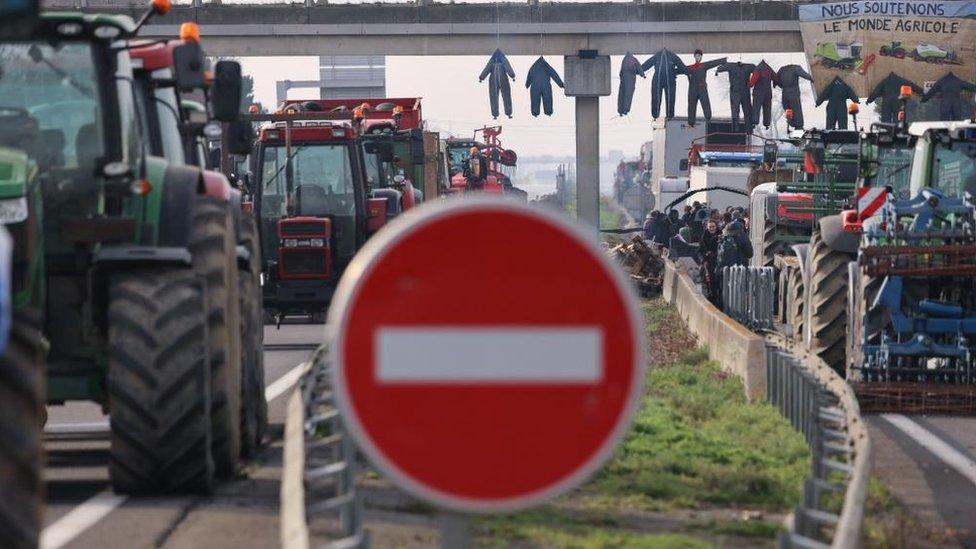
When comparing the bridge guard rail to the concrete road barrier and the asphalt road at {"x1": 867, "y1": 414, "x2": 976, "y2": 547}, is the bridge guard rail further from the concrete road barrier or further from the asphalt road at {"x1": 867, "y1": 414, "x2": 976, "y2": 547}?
the asphalt road at {"x1": 867, "y1": 414, "x2": 976, "y2": 547}

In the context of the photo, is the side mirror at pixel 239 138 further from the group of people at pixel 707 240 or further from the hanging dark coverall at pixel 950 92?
the hanging dark coverall at pixel 950 92

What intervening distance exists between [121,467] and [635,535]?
2.64 m

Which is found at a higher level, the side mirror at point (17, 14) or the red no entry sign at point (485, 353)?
the side mirror at point (17, 14)

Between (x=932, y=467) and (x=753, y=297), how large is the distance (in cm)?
1319

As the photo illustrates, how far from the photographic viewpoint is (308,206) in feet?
83.9

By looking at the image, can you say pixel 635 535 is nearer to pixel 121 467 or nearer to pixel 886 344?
pixel 121 467

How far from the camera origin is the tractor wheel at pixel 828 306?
61.3 ft

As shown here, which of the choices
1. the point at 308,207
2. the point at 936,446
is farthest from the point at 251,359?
the point at 308,207

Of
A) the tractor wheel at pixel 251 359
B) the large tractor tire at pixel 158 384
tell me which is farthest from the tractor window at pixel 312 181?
the large tractor tire at pixel 158 384

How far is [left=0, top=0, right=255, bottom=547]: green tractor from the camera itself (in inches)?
399

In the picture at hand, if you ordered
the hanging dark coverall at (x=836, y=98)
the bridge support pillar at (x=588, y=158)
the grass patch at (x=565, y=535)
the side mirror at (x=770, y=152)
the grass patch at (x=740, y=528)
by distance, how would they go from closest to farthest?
the grass patch at (x=565, y=535), the grass patch at (x=740, y=528), the side mirror at (x=770, y=152), the hanging dark coverall at (x=836, y=98), the bridge support pillar at (x=588, y=158)

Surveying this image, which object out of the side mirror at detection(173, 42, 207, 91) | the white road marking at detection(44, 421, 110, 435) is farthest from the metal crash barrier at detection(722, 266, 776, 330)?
the side mirror at detection(173, 42, 207, 91)

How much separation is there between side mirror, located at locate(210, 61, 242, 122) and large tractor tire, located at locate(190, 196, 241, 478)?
0.60m

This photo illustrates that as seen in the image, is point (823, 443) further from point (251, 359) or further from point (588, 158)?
point (588, 158)
